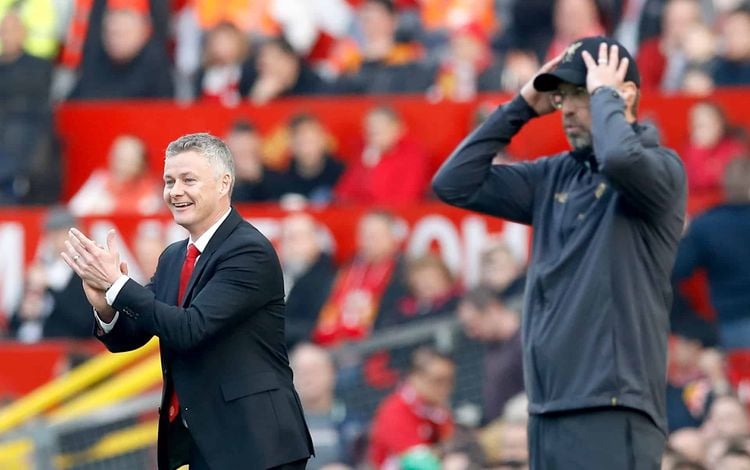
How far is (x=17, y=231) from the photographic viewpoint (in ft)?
44.7

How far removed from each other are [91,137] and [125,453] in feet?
14.0

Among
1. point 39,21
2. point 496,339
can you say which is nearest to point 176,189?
point 496,339

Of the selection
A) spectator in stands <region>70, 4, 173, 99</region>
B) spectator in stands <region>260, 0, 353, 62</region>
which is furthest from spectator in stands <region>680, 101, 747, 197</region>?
spectator in stands <region>70, 4, 173, 99</region>

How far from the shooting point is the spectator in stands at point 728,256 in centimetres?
1129

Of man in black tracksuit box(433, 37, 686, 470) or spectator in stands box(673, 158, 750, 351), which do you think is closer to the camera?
man in black tracksuit box(433, 37, 686, 470)

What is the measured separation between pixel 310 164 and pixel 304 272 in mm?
1275

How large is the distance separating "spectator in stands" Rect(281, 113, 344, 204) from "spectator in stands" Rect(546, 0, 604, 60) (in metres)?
1.84

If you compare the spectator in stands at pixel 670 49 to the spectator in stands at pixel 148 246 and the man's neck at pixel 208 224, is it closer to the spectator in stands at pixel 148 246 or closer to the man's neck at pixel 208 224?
the spectator in stands at pixel 148 246

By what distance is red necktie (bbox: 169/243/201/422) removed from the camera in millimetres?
6136

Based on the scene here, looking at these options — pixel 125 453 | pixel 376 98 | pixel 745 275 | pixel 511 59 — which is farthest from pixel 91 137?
pixel 745 275

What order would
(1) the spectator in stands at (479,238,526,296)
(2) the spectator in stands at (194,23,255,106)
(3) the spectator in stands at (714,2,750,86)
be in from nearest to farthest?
(1) the spectator in stands at (479,238,526,296), (3) the spectator in stands at (714,2,750,86), (2) the spectator in stands at (194,23,255,106)

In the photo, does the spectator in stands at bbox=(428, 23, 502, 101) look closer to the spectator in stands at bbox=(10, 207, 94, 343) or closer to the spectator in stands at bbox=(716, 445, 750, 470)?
the spectator in stands at bbox=(10, 207, 94, 343)

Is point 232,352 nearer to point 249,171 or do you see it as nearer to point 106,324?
point 106,324

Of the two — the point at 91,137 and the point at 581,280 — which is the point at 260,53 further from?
the point at 581,280
